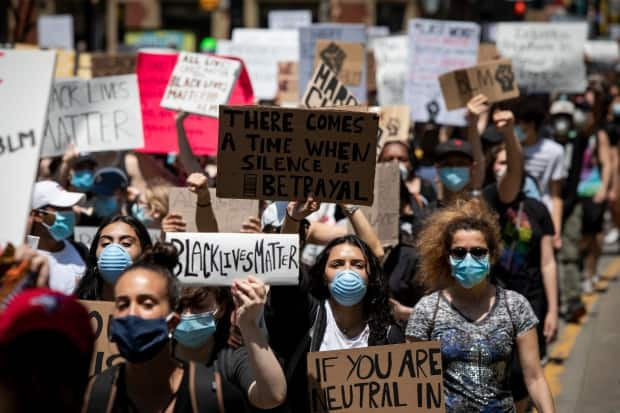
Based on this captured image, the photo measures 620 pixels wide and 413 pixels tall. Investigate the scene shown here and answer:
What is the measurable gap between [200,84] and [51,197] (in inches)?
92.3

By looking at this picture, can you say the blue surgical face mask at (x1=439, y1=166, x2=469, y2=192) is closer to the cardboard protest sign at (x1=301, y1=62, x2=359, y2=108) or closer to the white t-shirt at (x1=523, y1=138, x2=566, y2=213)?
the cardboard protest sign at (x1=301, y1=62, x2=359, y2=108)

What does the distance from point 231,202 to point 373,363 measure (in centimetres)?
163

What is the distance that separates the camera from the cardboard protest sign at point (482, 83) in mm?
9328

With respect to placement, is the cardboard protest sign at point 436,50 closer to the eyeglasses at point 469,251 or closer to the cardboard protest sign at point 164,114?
the cardboard protest sign at point 164,114

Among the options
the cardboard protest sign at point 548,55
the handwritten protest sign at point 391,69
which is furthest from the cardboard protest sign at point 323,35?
the handwritten protest sign at point 391,69

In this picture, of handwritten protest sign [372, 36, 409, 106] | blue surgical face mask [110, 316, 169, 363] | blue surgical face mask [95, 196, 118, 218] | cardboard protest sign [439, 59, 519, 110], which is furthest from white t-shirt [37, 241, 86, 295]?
handwritten protest sign [372, 36, 409, 106]

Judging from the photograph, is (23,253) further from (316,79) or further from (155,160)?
(155,160)

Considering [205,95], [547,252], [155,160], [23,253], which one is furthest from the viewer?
[155,160]

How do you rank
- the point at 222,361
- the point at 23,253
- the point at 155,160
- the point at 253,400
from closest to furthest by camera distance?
the point at 23,253
the point at 253,400
the point at 222,361
the point at 155,160

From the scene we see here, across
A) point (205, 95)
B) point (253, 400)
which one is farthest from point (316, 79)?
point (253, 400)

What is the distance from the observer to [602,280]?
1398cm

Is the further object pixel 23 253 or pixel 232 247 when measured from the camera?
pixel 232 247

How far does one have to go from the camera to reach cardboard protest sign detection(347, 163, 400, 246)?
718 centimetres

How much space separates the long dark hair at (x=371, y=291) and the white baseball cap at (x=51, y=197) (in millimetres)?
1658
